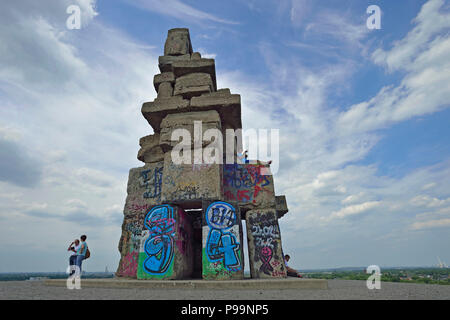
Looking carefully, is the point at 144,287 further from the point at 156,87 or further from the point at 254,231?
the point at 156,87

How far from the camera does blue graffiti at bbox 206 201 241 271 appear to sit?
7.28 m

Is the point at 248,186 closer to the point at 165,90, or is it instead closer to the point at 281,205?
the point at 281,205

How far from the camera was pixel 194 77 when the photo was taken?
10008 mm

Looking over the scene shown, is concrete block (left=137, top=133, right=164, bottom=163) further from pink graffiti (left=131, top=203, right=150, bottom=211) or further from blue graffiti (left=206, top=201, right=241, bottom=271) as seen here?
blue graffiti (left=206, top=201, right=241, bottom=271)

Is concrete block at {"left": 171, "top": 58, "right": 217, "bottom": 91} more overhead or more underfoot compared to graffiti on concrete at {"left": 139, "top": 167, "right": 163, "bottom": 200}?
more overhead

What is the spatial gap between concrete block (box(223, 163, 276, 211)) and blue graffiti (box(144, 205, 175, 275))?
2411mm

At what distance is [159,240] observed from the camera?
7.48 meters

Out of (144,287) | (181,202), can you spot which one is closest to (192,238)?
(181,202)

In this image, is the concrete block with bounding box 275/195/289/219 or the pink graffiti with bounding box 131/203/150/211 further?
the concrete block with bounding box 275/195/289/219

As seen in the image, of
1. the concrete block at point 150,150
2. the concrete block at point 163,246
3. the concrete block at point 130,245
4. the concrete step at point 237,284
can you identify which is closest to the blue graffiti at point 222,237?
the concrete block at point 163,246

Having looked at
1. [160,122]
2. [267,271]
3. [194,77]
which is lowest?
[267,271]

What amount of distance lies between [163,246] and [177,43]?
829cm

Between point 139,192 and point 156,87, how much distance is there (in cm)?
436

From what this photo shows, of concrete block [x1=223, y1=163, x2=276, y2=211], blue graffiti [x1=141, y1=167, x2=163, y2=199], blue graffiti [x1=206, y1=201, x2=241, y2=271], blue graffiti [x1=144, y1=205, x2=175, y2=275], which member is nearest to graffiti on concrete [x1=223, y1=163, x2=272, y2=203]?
concrete block [x1=223, y1=163, x2=276, y2=211]
